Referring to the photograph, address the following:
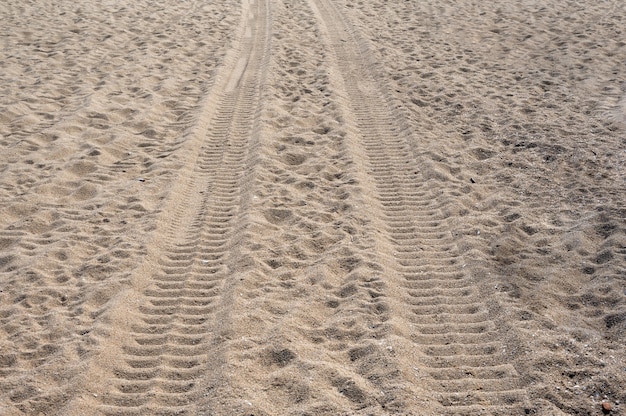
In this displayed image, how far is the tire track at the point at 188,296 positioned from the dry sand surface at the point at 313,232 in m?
0.02

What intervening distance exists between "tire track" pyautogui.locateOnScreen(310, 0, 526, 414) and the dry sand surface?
0.02m

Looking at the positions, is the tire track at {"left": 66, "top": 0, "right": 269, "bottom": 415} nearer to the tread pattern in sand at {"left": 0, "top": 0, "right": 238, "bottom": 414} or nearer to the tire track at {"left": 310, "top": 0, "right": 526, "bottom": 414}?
the tread pattern in sand at {"left": 0, "top": 0, "right": 238, "bottom": 414}

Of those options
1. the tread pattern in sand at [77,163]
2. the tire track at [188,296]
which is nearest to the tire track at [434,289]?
the tire track at [188,296]

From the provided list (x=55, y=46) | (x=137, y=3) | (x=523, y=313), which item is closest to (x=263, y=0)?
(x=137, y=3)

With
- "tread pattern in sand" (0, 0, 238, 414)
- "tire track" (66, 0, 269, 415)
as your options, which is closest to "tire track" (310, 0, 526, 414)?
"tire track" (66, 0, 269, 415)

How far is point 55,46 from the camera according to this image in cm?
1191

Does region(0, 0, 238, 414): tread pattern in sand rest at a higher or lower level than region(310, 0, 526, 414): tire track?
lower

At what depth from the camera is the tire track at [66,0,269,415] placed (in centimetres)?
388

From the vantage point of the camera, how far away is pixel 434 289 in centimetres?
491

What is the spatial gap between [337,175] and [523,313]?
300 centimetres

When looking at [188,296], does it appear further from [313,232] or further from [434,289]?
[434,289]

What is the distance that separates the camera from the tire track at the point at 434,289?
152 inches

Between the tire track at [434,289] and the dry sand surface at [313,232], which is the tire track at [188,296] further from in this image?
the tire track at [434,289]

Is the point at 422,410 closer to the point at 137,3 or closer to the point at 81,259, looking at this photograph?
the point at 81,259
